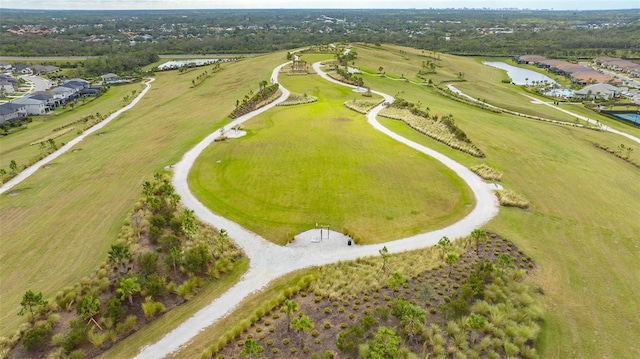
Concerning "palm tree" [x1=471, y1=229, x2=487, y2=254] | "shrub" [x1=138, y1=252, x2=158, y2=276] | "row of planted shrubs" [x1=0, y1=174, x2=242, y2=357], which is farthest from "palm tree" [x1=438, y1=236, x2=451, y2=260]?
"shrub" [x1=138, y1=252, x2=158, y2=276]

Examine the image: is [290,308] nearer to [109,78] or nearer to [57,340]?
[57,340]

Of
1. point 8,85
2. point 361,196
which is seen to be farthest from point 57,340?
point 8,85

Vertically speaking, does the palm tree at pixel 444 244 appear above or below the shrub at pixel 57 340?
above

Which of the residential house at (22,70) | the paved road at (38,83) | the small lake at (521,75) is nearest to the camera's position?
the paved road at (38,83)

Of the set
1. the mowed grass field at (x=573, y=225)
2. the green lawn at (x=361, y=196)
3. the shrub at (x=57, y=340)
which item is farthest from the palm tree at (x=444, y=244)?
the shrub at (x=57, y=340)

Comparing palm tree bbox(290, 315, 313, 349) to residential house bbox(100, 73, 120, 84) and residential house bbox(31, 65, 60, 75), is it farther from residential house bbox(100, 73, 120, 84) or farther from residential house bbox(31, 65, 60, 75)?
residential house bbox(31, 65, 60, 75)

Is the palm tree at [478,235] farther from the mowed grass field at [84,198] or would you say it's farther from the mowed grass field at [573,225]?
the mowed grass field at [84,198]

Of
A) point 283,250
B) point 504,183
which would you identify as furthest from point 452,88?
point 283,250
